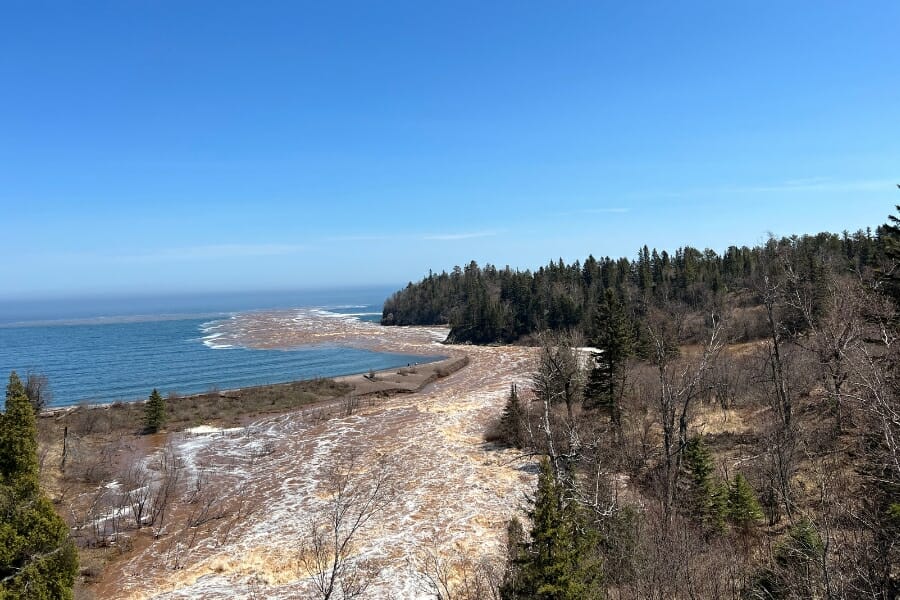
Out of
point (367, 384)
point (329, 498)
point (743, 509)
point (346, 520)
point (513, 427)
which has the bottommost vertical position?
point (329, 498)

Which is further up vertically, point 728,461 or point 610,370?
point 610,370

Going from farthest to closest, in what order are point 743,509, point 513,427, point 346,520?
1. point 513,427
2. point 346,520
3. point 743,509

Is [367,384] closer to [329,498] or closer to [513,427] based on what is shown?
[513,427]

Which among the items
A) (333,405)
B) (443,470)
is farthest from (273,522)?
(333,405)

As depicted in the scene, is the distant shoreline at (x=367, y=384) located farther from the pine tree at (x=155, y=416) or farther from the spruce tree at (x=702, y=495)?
the spruce tree at (x=702, y=495)

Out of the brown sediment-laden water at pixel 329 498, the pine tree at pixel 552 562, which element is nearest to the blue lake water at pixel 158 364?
the brown sediment-laden water at pixel 329 498

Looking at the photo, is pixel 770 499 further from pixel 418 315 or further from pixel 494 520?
pixel 418 315

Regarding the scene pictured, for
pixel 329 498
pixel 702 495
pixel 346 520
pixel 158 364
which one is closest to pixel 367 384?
pixel 329 498
